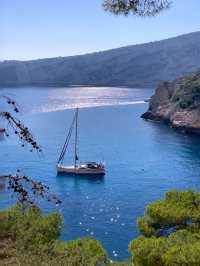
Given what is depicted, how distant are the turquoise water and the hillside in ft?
252

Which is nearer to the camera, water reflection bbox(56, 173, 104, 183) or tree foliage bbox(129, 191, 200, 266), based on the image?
tree foliage bbox(129, 191, 200, 266)

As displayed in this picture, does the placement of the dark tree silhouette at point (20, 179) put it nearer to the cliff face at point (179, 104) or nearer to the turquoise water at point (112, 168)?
the turquoise water at point (112, 168)

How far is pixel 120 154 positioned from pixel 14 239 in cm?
3380

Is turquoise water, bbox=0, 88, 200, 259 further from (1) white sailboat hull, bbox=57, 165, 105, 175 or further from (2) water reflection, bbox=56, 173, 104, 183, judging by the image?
(1) white sailboat hull, bbox=57, 165, 105, 175

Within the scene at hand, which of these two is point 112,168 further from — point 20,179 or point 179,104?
point 20,179

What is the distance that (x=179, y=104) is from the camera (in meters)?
62.9

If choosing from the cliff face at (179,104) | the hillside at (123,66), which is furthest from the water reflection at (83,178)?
the hillside at (123,66)

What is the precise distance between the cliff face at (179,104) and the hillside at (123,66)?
231ft

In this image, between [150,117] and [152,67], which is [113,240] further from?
[152,67]

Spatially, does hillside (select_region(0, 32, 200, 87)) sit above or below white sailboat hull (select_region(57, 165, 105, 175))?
above

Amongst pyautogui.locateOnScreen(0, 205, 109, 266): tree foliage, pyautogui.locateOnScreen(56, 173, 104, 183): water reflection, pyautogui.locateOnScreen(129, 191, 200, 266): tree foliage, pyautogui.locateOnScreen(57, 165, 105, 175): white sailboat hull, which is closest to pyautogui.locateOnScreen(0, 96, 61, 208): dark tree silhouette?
pyautogui.locateOnScreen(0, 205, 109, 266): tree foliage

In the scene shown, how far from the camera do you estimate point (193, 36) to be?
146 metres

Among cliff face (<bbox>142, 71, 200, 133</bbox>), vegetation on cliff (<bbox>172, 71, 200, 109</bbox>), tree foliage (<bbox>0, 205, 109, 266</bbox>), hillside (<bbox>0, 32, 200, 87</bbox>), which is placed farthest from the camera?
hillside (<bbox>0, 32, 200, 87</bbox>)

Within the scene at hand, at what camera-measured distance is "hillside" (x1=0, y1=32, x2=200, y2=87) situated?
469 feet
